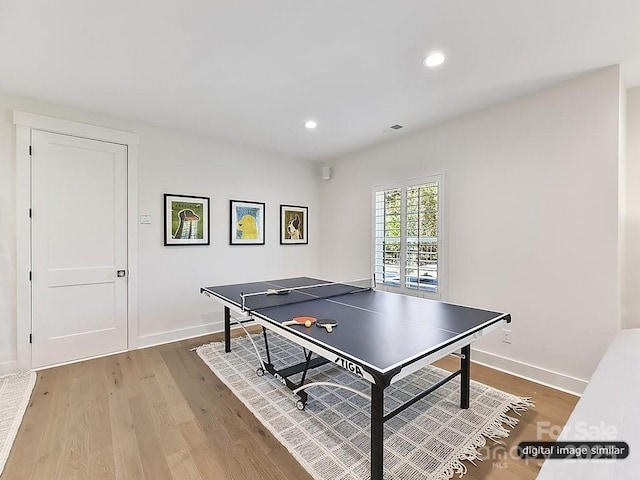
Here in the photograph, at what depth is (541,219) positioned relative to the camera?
271cm

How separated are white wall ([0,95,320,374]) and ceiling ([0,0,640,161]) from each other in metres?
0.48

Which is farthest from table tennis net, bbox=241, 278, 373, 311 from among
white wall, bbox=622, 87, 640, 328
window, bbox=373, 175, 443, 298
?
white wall, bbox=622, 87, 640, 328

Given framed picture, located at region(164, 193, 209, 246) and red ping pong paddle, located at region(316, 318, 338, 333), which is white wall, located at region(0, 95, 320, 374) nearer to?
framed picture, located at region(164, 193, 209, 246)

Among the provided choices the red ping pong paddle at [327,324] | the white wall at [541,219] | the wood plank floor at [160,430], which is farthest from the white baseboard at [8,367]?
the white wall at [541,219]

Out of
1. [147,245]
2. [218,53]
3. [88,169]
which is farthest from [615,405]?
[88,169]

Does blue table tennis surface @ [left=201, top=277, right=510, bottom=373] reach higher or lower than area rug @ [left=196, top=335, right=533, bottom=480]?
higher

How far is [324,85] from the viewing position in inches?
103

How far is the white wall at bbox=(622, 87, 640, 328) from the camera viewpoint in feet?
8.55

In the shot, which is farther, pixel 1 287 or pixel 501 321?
pixel 1 287

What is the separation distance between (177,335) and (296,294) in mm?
1891

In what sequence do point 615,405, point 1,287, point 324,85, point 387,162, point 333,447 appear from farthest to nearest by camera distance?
point 387,162 → point 1,287 → point 324,85 → point 333,447 → point 615,405

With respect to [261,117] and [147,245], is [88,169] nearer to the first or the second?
[147,245]

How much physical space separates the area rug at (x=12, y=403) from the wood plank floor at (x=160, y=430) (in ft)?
0.15

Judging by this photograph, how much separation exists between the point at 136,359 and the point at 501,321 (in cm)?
351
